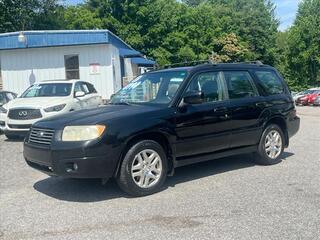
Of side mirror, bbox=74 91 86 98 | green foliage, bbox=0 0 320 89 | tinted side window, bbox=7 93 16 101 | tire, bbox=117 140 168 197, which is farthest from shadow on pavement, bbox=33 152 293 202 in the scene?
green foliage, bbox=0 0 320 89

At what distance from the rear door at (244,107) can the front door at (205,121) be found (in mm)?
167

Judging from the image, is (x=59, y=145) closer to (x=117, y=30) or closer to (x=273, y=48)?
(x=117, y=30)

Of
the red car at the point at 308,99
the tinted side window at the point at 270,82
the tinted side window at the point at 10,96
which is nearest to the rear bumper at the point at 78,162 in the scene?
the tinted side window at the point at 270,82

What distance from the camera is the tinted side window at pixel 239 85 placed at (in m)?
7.58

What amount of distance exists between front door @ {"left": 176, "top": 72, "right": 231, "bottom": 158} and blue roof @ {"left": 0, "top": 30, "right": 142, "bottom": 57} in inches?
555

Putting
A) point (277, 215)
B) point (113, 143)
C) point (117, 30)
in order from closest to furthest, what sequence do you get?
point (277, 215) → point (113, 143) → point (117, 30)

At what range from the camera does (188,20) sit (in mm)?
52969

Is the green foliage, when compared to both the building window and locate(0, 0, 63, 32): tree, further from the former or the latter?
the building window

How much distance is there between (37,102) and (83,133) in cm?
669

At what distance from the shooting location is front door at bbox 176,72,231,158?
6684mm

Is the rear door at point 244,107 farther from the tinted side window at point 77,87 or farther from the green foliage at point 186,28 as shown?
the green foliage at point 186,28

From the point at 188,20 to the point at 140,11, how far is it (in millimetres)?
10381

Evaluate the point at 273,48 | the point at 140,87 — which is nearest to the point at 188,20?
the point at 273,48

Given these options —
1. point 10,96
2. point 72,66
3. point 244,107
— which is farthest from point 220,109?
point 72,66
